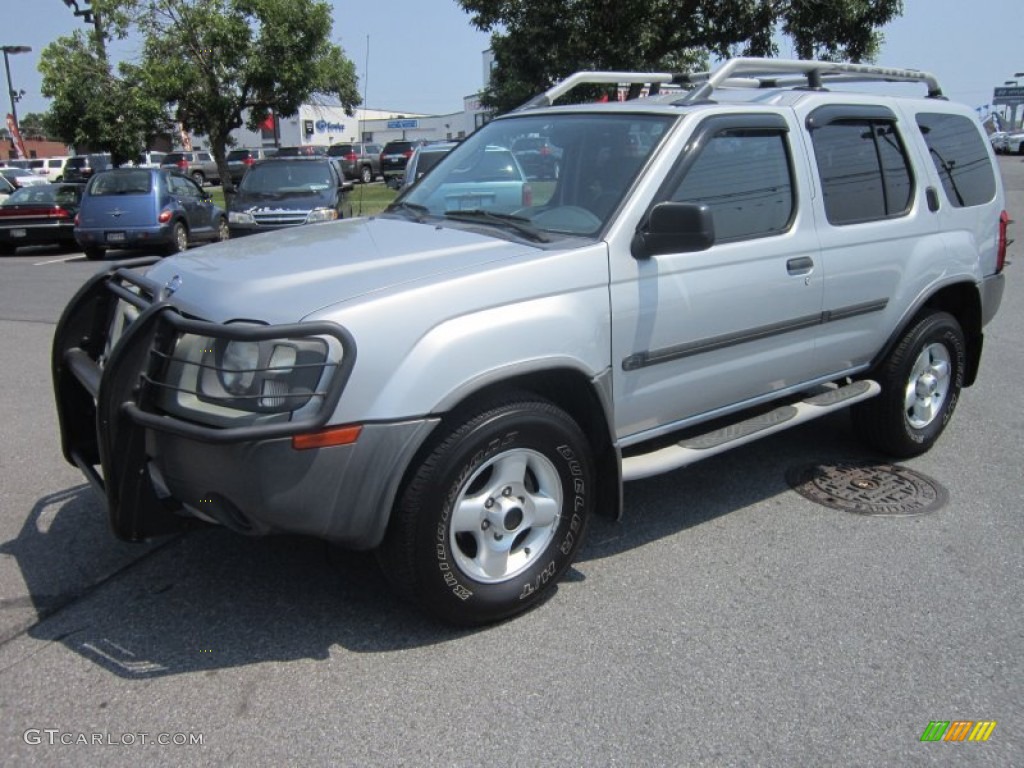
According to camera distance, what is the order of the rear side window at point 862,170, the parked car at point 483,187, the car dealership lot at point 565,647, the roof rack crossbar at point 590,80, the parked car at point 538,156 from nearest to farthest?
the car dealership lot at point 565,647, the parked car at point 483,187, the parked car at point 538,156, the rear side window at point 862,170, the roof rack crossbar at point 590,80

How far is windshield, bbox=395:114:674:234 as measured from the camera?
3828 millimetres

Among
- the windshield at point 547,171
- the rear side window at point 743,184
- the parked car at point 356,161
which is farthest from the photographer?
the parked car at point 356,161

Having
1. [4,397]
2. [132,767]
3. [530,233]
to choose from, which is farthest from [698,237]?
[4,397]

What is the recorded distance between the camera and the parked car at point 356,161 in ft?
131

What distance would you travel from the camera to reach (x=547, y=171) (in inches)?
165

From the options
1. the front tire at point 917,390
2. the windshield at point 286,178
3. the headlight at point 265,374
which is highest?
the windshield at point 286,178

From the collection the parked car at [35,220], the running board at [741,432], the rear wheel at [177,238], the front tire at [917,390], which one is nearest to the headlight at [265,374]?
the running board at [741,432]

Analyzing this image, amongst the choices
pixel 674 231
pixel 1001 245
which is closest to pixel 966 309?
pixel 1001 245

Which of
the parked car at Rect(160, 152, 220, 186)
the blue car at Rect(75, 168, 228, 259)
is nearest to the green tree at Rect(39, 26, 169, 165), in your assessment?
the blue car at Rect(75, 168, 228, 259)

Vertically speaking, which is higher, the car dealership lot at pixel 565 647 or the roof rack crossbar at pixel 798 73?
the roof rack crossbar at pixel 798 73

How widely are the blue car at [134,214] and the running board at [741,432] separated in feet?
44.7

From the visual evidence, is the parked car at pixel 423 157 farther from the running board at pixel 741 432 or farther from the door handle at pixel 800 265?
the door handle at pixel 800 265

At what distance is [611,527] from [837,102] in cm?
242

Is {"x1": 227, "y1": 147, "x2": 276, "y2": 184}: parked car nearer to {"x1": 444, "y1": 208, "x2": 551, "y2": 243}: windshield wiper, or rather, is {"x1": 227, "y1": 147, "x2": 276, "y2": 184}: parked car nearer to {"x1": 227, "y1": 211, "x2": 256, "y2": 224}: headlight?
{"x1": 227, "y1": 211, "x2": 256, "y2": 224}: headlight
